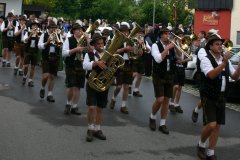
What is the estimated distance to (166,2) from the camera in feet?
127

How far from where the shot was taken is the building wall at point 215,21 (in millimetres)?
31500

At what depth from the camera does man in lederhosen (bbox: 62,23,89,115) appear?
9.92 meters

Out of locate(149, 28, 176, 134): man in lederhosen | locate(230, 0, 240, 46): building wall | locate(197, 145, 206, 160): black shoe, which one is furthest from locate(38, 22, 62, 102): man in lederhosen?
locate(230, 0, 240, 46): building wall

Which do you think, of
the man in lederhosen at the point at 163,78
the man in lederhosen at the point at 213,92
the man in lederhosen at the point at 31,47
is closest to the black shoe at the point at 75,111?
the man in lederhosen at the point at 163,78

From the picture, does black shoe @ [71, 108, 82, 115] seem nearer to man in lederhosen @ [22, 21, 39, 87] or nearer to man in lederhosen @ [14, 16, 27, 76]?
man in lederhosen @ [22, 21, 39, 87]

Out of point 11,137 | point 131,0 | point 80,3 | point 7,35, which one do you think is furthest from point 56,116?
point 131,0

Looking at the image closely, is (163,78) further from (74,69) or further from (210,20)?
(210,20)

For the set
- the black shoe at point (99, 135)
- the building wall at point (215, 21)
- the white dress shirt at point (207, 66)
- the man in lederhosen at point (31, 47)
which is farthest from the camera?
the building wall at point (215, 21)

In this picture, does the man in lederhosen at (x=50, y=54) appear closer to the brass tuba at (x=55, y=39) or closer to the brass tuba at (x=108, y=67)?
the brass tuba at (x=55, y=39)

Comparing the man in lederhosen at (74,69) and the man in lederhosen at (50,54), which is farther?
the man in lederhosen at (50,54)

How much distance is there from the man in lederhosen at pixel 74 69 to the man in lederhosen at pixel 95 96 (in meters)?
1.79

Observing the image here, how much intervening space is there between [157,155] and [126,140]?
3.15ft

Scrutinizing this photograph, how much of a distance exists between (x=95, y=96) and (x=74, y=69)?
211cm

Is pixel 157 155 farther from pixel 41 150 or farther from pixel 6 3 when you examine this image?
pixel 6 3
